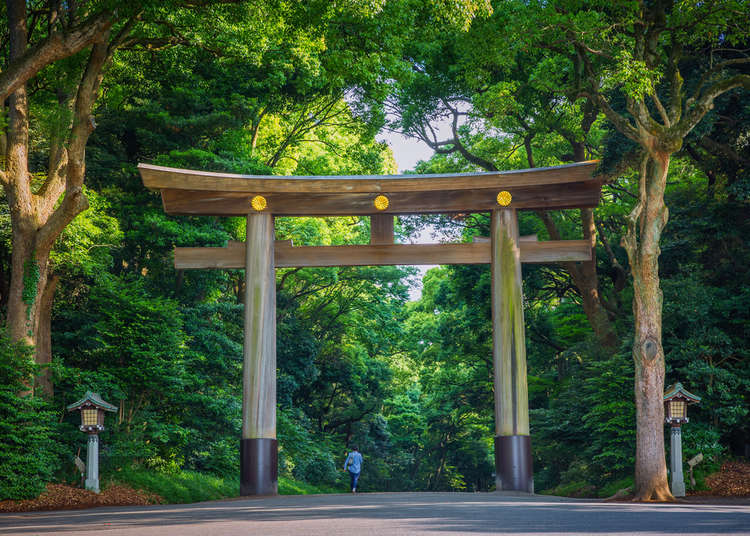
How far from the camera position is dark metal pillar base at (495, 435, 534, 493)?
1254 cm

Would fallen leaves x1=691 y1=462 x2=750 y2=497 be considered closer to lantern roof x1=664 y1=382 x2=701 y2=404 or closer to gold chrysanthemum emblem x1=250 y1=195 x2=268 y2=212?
lantern roof x1=664 y1=382 x2=701 y2=404

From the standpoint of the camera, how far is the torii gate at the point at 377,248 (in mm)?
12750

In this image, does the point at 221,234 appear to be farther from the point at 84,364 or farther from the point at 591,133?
the point at 591,133

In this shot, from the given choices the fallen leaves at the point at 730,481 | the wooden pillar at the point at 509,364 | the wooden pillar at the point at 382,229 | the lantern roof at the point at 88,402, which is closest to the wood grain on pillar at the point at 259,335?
the wooden pillar at the point at 382,229

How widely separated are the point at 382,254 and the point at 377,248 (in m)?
0.14

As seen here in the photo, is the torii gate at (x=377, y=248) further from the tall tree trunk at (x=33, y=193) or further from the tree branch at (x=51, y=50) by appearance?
the tree branch at (x=51, y=50)

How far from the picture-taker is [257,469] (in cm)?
1265

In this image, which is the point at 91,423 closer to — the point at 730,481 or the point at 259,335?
the point at 259,335

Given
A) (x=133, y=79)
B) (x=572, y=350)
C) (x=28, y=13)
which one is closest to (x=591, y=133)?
(x=572, y=350)

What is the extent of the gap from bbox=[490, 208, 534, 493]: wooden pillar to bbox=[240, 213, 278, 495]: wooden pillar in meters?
3.66

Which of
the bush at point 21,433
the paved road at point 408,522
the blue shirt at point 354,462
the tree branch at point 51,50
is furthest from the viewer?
the blue shirt at point 354,462

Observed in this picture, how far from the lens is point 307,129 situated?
2516 centimetres

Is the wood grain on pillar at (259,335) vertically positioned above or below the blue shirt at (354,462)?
above

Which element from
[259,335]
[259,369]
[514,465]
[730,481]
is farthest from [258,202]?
[730,481]
